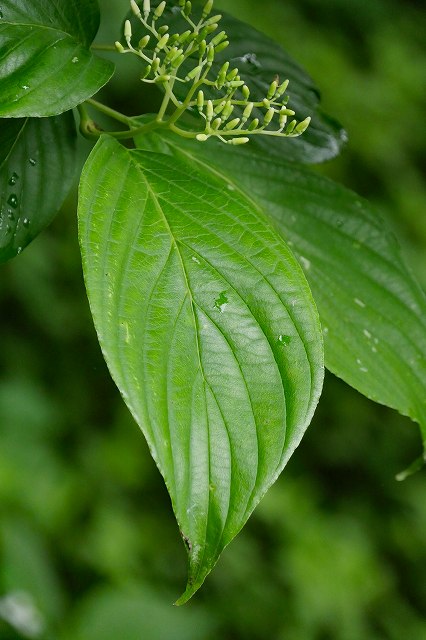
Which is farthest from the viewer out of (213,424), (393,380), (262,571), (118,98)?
(118,98)

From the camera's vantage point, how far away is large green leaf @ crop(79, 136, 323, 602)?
1.80 feet

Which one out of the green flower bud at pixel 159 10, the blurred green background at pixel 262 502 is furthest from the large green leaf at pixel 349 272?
the blurred green background at pixel 262 502

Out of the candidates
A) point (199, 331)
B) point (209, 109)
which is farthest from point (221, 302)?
point (209, 109)

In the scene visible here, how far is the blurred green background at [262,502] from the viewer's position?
1816 mm

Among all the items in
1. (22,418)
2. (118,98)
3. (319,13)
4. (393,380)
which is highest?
(393,380)

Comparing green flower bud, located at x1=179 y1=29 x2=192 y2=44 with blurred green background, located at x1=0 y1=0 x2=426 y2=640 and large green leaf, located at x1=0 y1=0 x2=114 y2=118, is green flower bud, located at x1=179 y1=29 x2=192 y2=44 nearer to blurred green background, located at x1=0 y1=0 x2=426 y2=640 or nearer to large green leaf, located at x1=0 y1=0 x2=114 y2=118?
large green leaf, located at x1=0 y1=0 x2=114 y2=118

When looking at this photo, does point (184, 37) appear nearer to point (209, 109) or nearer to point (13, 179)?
point (209, 109)

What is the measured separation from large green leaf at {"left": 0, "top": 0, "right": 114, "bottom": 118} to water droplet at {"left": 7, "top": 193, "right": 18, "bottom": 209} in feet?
0.45

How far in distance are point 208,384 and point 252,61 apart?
422 millimetres

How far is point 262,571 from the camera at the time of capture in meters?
2.17

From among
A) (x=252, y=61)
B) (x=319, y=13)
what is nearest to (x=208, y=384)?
(x=252, y=61)

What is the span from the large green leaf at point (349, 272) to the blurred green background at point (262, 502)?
810mm

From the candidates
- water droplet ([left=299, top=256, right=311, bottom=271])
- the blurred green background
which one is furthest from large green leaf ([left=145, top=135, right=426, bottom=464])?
the blurred green background

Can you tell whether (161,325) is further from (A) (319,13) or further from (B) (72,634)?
(A) (319,13)
